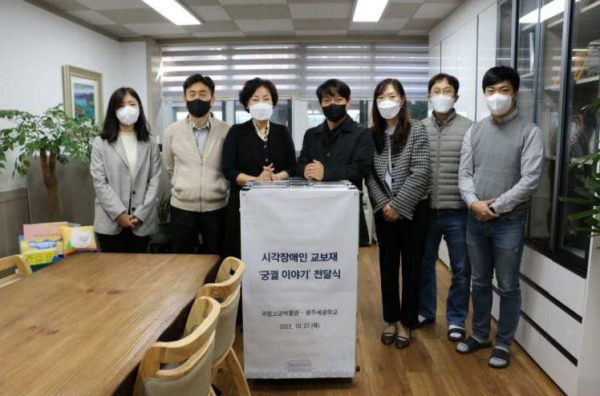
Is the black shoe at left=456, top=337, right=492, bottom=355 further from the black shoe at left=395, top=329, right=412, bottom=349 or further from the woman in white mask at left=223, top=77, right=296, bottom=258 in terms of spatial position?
the woman in white mask at left=223, top=77, right=296, bottom=258

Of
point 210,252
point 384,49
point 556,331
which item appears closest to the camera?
point 556,331

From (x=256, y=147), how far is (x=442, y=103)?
3.62 ft

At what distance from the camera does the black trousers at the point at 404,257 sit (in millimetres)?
2582

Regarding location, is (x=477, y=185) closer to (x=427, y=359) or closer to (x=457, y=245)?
(x=457, y=245)

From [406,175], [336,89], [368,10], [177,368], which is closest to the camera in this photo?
[177,368]

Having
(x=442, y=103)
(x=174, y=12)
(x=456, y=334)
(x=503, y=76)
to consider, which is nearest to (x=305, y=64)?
(x=174, y=12)

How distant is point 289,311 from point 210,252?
78 cm

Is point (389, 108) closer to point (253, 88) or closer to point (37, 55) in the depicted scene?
point (253, 88)

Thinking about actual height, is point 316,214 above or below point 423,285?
above

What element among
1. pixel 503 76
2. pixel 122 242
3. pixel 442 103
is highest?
pixel 503 76

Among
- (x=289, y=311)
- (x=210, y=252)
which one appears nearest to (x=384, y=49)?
(x=210, y=252)

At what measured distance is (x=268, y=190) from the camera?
2055 millimetres

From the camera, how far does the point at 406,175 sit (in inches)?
99.7

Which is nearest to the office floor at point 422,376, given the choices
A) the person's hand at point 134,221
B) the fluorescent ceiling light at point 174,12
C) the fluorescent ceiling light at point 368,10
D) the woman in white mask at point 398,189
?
the woman in white mask at point 398,189
